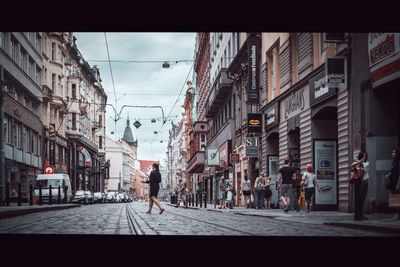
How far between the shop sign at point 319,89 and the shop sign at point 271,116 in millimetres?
5903

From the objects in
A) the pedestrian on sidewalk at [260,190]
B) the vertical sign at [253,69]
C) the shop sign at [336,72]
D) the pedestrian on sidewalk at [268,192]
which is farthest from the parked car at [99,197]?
the shop sign at [336,72]

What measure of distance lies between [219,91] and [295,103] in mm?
19120

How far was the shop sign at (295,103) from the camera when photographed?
23672 mm

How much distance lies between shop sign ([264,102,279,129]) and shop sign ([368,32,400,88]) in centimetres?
1117

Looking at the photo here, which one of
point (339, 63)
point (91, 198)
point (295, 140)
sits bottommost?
point (91, 198)

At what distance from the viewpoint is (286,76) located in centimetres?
2662

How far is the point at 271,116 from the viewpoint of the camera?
2964 cm

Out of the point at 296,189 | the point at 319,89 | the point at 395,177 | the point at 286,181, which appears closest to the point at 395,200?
the point at 395,177

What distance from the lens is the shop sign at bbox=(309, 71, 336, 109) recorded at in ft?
68.2

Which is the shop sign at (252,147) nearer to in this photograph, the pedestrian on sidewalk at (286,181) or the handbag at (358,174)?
the pedestrian on sidewalk at (286,181)
